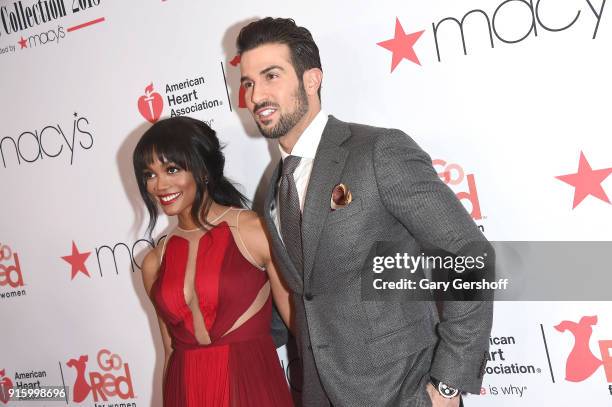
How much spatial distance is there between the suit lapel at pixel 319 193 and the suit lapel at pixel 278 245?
0.31ft

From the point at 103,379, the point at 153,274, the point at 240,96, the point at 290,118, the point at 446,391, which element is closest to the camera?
the point at 446,391

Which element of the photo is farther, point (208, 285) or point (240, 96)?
point (240, 96)

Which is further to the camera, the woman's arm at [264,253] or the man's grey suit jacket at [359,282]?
the woman's arm at [264,253]

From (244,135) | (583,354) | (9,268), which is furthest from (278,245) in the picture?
(9,268)

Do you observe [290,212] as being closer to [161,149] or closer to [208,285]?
[208,285]

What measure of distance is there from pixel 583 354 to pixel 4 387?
9.13 ft

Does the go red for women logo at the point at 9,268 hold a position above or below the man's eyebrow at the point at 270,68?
below

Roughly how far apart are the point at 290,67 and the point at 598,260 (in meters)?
1.12

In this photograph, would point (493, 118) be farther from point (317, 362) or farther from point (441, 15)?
point (317, 362)

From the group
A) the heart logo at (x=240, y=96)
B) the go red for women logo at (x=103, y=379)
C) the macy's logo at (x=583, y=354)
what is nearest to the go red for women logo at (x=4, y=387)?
the go red for women logo at (x=103, y=379)

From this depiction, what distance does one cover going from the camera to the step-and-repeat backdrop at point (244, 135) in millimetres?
2213

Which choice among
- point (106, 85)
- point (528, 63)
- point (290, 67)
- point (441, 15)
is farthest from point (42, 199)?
point (528, 63)

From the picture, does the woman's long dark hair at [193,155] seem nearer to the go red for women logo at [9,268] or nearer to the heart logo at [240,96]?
the heart logo at [240,96]

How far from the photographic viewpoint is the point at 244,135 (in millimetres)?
2771
